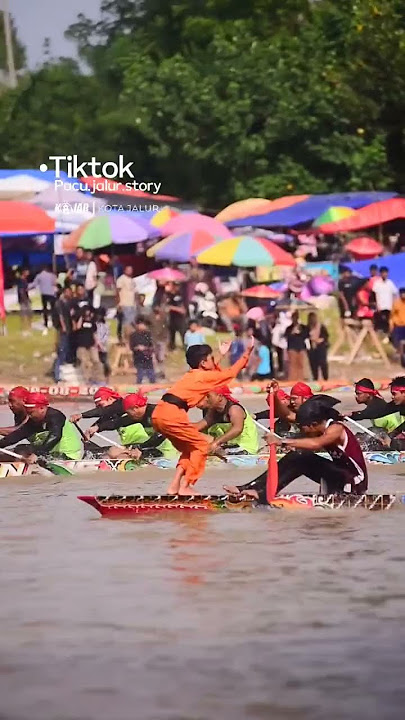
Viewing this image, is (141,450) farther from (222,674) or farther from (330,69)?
(330,69)

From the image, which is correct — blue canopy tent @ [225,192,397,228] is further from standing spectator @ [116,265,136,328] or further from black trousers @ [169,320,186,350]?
standing spectator @ [116,265,136,328]

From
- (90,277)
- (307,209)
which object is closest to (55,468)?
(90,277)

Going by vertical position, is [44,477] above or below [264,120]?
below

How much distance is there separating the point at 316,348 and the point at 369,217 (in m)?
9.11

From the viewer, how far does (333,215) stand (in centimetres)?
3869

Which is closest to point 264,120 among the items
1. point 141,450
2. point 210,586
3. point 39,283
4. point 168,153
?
point 168,153

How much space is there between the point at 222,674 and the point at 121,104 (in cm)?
4189

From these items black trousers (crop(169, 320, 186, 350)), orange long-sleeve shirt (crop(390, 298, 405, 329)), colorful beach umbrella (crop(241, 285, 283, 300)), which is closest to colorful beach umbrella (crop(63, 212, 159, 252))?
black trousers (crop(169, 320, 186, 350))

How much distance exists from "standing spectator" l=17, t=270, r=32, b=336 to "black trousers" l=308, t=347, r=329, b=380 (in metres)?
7.57

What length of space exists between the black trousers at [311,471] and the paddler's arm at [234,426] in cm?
207

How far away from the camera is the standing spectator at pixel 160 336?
96.7 feet

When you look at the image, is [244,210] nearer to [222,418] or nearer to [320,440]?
[222,418]

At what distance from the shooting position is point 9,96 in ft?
178

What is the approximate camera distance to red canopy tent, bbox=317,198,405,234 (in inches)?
1463
